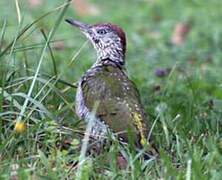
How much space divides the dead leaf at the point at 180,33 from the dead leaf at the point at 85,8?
4.22 feet

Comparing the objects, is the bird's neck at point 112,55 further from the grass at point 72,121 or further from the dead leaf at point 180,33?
the dead leaf at point 180,33

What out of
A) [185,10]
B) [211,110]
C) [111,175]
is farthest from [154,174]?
[185,10]

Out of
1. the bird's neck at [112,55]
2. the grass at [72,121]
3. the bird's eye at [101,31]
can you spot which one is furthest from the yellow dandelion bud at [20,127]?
the bird's eye at [101,31]

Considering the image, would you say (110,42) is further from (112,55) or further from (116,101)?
(116,101)

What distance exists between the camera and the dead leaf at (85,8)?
14.7 meters

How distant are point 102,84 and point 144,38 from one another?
5966 mm

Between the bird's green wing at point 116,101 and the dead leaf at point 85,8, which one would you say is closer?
the bird's green wing at point 116,101

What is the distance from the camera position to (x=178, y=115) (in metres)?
7.65

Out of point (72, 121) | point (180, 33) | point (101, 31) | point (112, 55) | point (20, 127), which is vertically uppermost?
point (101, 31)

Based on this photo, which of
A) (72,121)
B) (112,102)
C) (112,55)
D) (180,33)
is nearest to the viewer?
(112,102)

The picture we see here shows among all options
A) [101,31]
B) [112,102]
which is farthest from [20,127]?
[101,31]

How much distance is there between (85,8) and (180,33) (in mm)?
1723

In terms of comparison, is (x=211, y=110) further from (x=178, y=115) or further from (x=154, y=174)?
(x=154, y=174)

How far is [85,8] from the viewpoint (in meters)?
14.9
